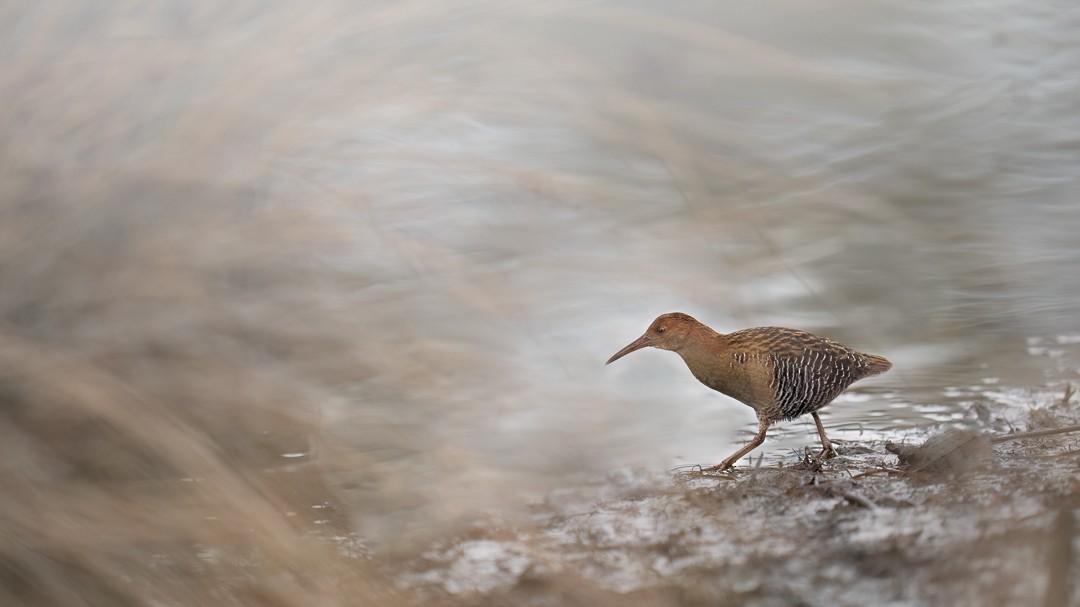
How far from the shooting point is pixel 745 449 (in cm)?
147

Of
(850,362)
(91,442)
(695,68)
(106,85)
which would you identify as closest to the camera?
(91,442)

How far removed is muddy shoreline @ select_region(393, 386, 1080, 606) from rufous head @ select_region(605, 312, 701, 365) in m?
0.56

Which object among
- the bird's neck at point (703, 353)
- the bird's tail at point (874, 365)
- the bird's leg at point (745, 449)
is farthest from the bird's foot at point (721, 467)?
the bird's tail at point (874, 365)

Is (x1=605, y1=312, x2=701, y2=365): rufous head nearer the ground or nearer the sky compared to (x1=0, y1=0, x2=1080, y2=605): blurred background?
nearer the ground

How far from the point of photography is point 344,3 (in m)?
0.81

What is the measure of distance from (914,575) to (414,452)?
384 mm

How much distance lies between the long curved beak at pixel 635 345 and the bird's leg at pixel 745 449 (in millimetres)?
196

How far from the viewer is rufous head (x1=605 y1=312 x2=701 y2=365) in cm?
166

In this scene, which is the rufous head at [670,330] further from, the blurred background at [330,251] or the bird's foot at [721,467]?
the blurred background at [330,251]

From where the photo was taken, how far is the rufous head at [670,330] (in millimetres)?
1659

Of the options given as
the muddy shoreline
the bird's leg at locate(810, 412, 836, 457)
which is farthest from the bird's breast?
the muddy shoreline

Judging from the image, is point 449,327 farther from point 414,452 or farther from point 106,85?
point 106,85

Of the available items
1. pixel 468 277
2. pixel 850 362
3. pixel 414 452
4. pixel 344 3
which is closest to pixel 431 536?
pixel 414 452

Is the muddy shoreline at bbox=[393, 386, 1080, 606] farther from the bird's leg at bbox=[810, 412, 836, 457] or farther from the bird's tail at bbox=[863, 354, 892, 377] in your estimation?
the bird's tail at bbox=[863, 354, 892, 377]
